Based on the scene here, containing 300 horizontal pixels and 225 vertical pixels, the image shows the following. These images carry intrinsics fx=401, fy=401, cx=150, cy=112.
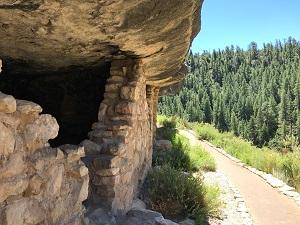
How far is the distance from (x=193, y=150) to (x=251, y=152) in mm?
3238

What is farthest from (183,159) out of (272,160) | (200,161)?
(272,160)

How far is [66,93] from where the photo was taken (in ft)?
22.5

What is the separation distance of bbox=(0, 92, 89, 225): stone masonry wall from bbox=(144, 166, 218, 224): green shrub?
286cm

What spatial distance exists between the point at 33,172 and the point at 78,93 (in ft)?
13.0

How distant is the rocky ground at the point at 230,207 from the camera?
22.4ft

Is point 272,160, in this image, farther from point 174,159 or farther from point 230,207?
point 230,207

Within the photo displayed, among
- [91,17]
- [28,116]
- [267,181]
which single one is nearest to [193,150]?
[267,181]

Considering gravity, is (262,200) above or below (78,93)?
below

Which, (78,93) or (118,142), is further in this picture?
(78,93)

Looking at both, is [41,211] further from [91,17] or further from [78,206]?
[91,17]

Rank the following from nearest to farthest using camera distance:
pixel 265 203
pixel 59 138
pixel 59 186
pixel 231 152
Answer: pixel 59 186 → pixel 59 138 → pixel 265 203 → pixel 231 152

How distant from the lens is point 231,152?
49.6 ft

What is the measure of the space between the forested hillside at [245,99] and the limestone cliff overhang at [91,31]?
111ft

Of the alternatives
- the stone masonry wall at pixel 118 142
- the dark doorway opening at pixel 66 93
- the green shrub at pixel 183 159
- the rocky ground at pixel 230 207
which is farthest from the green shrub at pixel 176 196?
the green shrub at pixel 183 159
